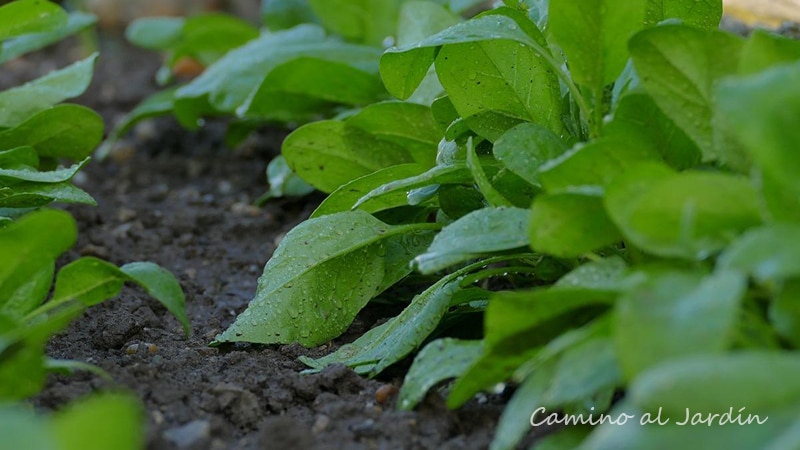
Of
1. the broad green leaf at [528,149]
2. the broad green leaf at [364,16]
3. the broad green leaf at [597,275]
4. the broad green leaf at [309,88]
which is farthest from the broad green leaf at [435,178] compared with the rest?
the broad green leaf at [364,16]

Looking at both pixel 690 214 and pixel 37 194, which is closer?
pixel 690 214

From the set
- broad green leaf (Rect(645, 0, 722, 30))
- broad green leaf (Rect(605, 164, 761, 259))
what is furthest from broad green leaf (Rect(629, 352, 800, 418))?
broad green leaf (Rect(645, 0, 722, 30))

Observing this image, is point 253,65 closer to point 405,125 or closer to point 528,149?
point 405,125

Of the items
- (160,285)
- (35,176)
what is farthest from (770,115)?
(35,176)

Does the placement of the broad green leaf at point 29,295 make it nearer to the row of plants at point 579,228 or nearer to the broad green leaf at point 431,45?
the row of plants at point 579,228

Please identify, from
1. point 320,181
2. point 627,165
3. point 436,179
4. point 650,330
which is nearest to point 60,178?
point 320,181

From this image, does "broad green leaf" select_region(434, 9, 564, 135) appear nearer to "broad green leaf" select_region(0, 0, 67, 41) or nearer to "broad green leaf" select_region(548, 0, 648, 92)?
"broad green leaf" select_region(548, 0, 648, 92)

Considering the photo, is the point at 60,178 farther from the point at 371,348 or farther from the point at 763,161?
the point at 763,161
